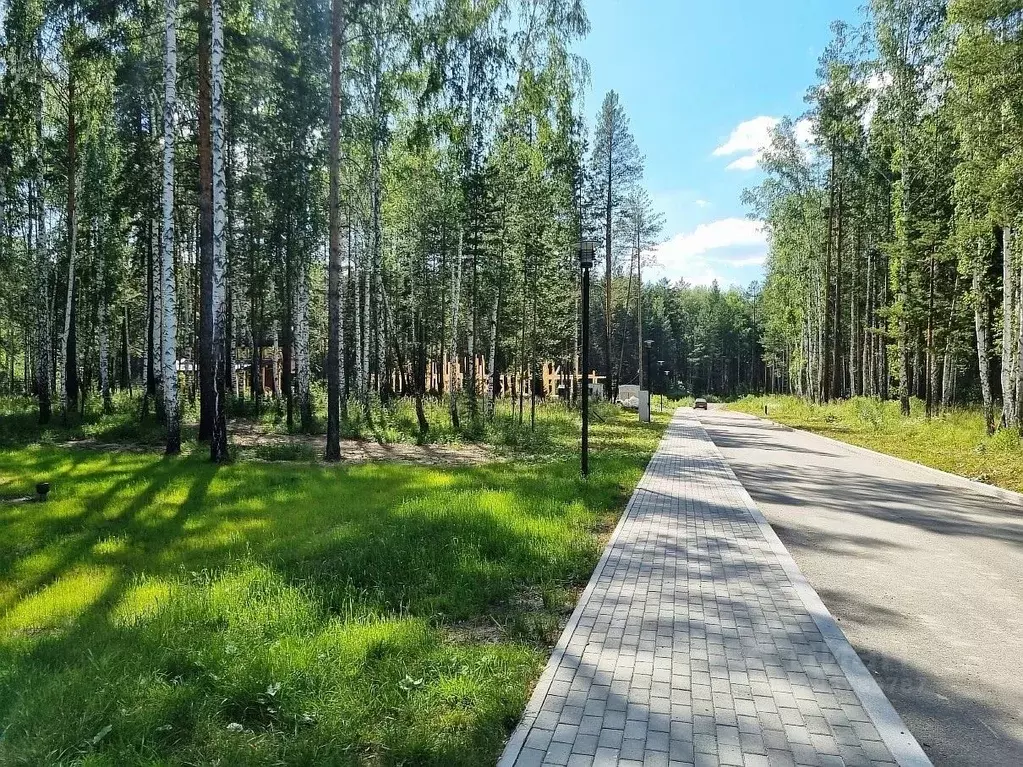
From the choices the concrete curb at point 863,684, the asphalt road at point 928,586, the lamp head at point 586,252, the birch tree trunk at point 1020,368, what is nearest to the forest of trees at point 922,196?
the birch tree trunk at point 1020,368

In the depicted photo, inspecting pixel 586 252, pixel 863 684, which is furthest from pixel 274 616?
pixel 586 252

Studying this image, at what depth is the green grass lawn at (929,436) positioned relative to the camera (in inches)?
490

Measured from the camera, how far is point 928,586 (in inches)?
223

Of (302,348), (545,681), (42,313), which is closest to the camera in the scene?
(545,681)

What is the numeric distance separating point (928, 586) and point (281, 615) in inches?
230

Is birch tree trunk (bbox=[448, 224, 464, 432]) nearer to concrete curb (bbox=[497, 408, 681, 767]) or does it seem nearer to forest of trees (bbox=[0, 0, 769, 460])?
forest of trees (bbox=[0, 0, 769, 460])

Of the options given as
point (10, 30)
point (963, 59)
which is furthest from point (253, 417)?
point (963, 59)

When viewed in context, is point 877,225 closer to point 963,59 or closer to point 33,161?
point 963,59

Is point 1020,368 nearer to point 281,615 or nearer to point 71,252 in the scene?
point 281,615

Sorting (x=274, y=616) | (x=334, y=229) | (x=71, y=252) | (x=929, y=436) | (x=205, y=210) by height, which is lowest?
(x=929, y=436)

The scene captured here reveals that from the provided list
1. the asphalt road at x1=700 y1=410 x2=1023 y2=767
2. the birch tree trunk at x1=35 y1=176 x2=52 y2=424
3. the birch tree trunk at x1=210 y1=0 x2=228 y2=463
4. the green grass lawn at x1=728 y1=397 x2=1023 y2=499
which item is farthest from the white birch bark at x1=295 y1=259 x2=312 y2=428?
the green grass lawn at x1=728 y1=397 x2=1023 y2=499

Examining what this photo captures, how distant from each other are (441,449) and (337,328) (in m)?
4.28

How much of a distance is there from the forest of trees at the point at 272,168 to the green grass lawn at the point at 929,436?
11384mm

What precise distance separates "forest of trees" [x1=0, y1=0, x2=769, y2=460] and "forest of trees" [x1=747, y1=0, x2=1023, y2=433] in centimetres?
998
